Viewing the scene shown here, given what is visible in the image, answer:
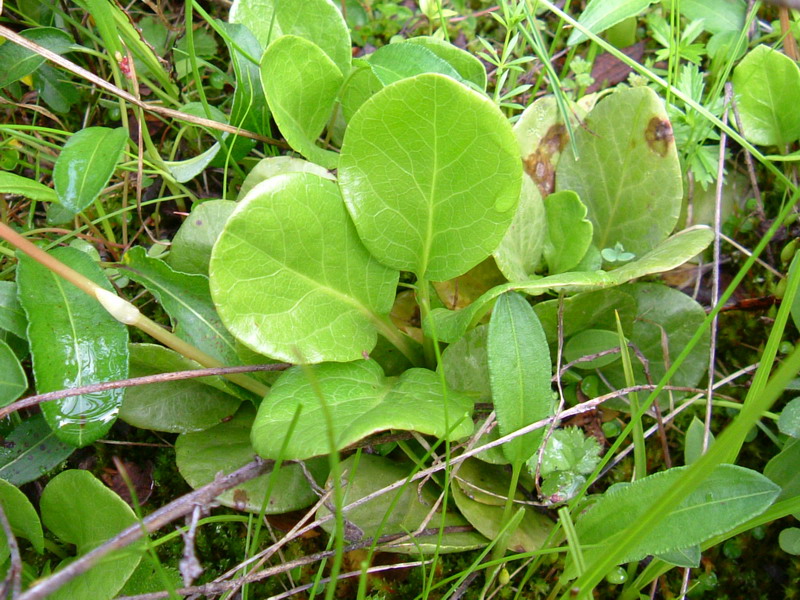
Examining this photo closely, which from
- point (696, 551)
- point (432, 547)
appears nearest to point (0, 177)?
point (432, 547)

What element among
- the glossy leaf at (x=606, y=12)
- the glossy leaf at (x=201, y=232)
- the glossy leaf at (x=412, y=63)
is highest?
the glossy leaf at (x=606, y=12)

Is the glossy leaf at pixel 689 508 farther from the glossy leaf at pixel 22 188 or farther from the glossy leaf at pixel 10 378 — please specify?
the glossy leaf at pixel 22 188

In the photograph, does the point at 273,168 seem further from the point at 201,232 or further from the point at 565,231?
the point at 565,231

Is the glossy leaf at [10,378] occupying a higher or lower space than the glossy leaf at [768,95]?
lower

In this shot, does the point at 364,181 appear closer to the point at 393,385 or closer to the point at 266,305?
the point at 266,305

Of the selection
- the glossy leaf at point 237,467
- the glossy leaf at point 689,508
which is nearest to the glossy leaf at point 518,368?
the glossy leaf at point 689,508

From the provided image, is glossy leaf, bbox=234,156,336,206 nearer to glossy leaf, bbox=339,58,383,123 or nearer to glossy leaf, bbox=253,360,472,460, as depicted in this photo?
glossy leaf, bbox=339,58,383,123

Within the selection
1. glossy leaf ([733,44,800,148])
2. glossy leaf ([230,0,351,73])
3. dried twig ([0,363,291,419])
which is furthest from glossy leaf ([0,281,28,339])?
glossy leaf ([733,44,800,148])
